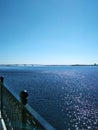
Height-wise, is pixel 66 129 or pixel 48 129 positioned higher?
pixel 48 129

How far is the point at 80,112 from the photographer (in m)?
33.6

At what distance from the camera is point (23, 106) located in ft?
8.73

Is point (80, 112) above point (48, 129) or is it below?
below

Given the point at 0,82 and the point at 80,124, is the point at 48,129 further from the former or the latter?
the point at 80,124

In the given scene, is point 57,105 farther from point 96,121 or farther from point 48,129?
point 48,129

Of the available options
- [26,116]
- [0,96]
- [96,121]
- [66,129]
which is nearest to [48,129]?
[26,116]

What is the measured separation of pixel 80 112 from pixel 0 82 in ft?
97.8

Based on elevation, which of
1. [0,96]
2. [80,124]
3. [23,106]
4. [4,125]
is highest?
[23,106]

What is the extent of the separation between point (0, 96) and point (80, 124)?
2375 centimetres

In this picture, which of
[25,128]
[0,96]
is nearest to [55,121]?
[0,96]

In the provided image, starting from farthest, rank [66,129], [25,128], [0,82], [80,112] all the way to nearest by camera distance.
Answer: [80,112], [66,129], [0,82], [25,128]

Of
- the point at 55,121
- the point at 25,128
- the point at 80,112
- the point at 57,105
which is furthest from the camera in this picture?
the point at 57,105

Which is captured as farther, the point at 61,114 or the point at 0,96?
the point at 61,114

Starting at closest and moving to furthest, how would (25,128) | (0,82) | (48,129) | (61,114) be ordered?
1. (48,129)
2. (25,128)
3. (0,82)
4. (61,114)
